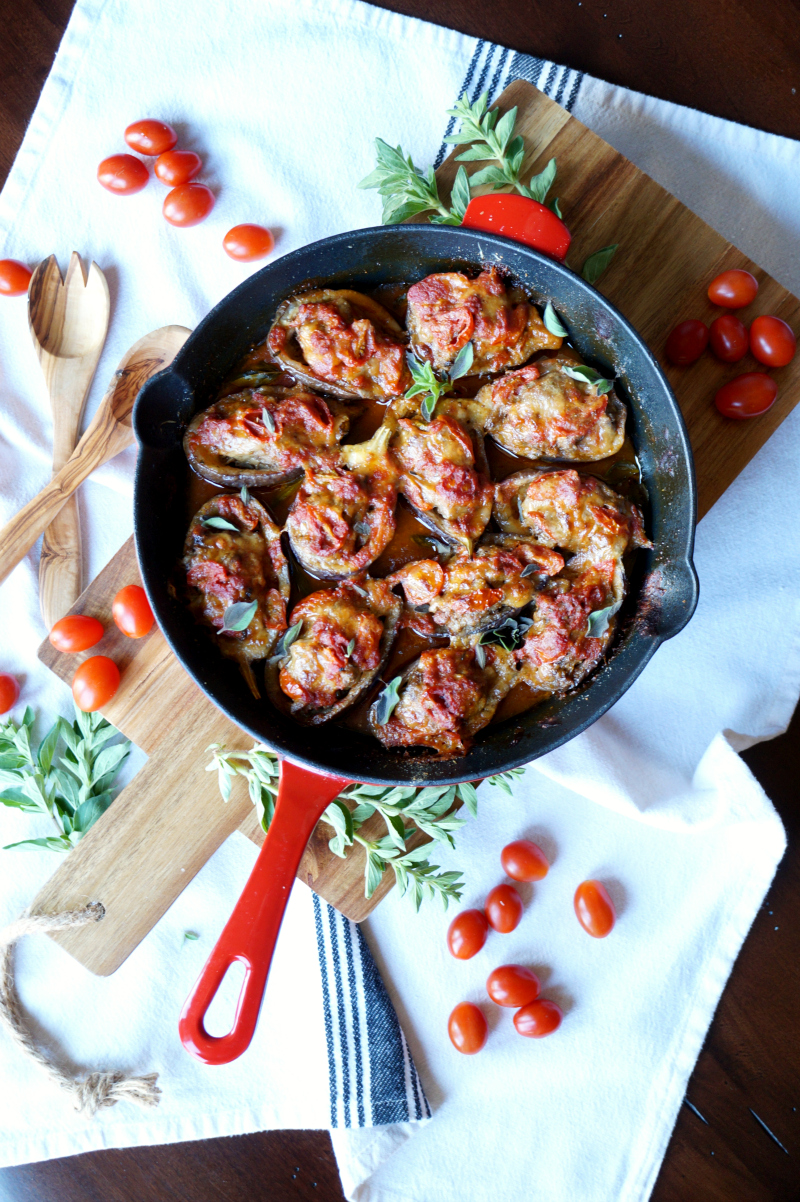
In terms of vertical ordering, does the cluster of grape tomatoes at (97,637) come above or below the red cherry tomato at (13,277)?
below

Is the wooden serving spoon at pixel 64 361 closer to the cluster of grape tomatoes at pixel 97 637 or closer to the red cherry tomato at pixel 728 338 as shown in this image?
the cluster of grape tomatoes at pixel 97 637

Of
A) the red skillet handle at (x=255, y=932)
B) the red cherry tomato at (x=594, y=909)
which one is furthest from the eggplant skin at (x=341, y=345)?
the red cherry tomato at (x=594, y=909)

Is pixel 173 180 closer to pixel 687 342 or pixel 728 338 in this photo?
pixel 687 342

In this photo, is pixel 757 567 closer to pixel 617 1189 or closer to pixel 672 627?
pixel 672 627

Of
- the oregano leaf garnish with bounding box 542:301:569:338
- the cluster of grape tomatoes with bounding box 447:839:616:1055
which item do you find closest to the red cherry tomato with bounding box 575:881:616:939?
the cluster of grape tomatoes with bounding box 447:839:616:1055

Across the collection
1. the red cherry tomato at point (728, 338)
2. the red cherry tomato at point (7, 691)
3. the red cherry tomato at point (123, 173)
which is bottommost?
the red cherry tomato at point (7, 691)

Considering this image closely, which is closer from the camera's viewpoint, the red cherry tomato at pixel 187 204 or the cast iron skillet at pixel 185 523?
the cast iron skillet at pixel 185 523

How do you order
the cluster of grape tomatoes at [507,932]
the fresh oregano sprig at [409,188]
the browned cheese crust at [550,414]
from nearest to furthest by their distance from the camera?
the browned cheese crust at [550,414]
the fresh oregano sprig at [409,188]
the cluster of grape tomatoes at [507,932]
